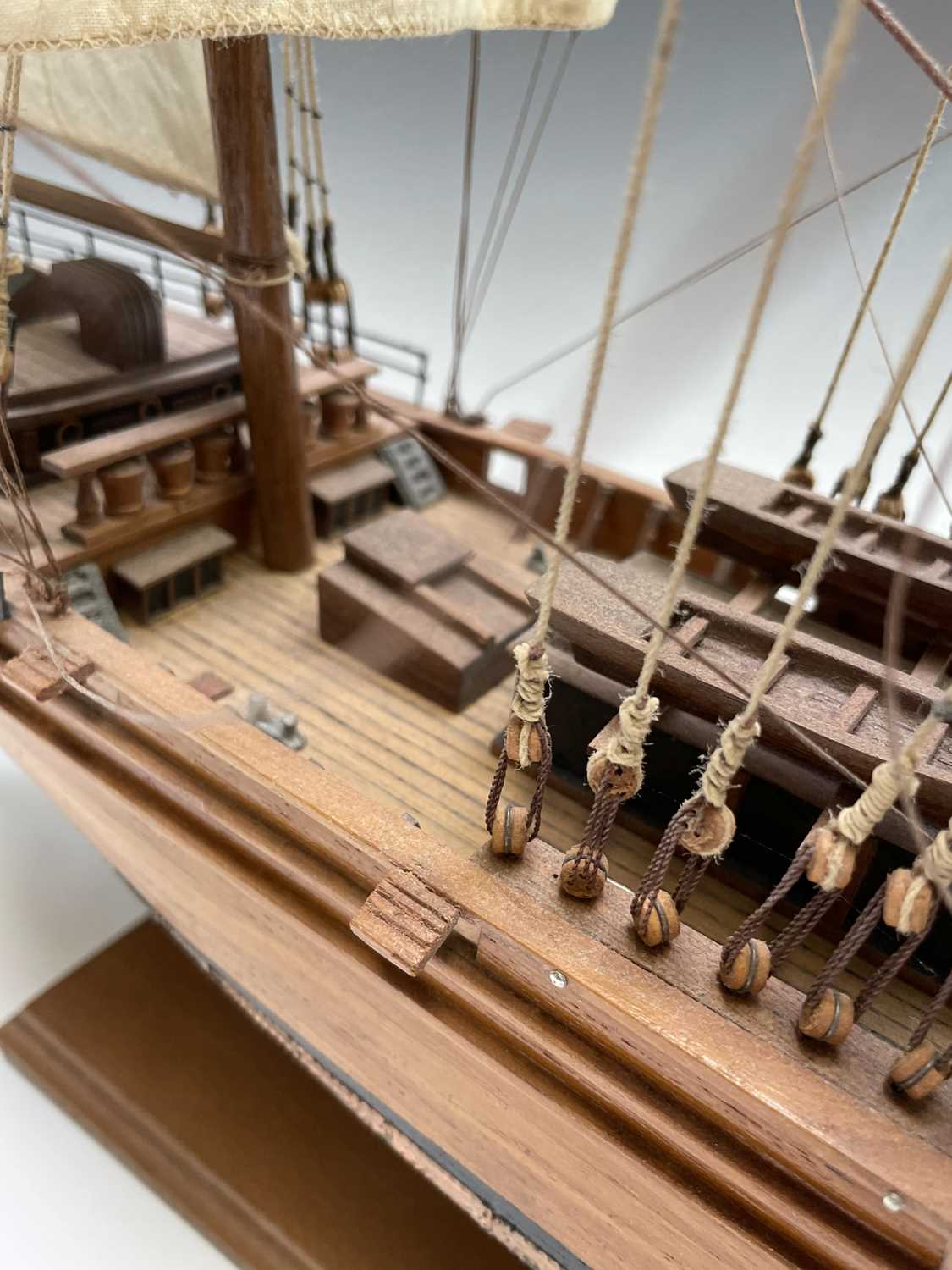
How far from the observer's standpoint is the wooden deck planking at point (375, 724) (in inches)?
63.9

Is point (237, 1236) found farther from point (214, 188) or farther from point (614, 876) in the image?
point (214, 188)

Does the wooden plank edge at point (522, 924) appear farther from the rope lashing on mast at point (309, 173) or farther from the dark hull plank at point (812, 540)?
the rope lashing on mast at point (309, 173)

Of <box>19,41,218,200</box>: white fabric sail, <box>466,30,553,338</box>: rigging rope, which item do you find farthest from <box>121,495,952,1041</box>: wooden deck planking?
<box>19,41,218,200</box>: white fabric sail

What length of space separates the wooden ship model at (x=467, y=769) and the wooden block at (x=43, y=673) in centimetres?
1

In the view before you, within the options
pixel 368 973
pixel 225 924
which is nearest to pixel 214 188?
pixel 225 924

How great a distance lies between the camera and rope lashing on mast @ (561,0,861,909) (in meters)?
0.81

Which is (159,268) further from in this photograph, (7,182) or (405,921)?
(405,921)

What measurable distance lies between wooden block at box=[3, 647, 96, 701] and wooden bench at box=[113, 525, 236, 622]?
1.67 ft

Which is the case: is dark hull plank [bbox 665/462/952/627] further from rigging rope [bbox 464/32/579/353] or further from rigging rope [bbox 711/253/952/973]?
rigging rope [bbox 464/32/579/353]

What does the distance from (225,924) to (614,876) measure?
686mm

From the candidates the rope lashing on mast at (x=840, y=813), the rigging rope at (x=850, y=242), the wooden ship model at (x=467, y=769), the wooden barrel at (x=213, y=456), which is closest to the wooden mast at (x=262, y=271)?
the wooden ship model at (x=467, y=769)

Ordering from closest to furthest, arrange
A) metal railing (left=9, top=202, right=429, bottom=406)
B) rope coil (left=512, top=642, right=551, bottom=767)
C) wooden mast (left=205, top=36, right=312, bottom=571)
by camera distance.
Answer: rope coil (left=512, top=642, right=551, bottom=767), wooden mast (left=205, top=36, right=312, bottom=571), metal railing (left=9, top=202, right=429, bottom=406)

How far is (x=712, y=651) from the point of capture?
1397mm

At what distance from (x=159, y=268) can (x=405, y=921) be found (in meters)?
2.49
